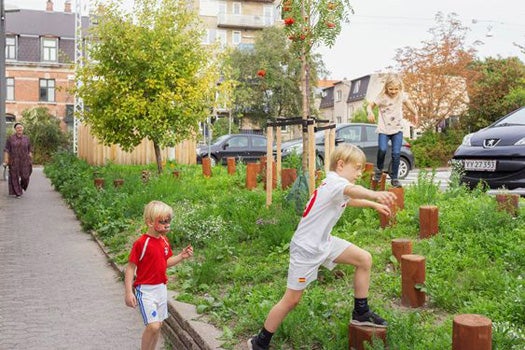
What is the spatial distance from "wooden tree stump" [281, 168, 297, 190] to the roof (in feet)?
146

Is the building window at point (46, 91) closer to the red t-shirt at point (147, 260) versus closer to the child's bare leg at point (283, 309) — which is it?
the red t-shirt at point (147, 260)

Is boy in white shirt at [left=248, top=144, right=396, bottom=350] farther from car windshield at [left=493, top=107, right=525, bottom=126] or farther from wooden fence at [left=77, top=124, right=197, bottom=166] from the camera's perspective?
wooden fence at [left=77, top=124, right=197, bottom=166]

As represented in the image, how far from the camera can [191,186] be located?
11828 millimetres

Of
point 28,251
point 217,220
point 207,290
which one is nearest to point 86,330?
point 207,290

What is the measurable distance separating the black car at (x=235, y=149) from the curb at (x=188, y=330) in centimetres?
1787

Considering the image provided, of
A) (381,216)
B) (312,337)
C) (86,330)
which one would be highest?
(381,216)

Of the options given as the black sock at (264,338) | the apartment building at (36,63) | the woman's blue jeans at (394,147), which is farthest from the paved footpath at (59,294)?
the apartment building at (36,63)

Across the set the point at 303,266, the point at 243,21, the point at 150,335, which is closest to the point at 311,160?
the point at 303,266

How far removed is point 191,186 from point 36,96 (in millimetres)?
43070

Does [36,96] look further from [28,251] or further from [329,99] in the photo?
[28,251]

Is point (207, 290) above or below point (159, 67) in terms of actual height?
below

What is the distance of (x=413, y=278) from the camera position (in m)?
4.50

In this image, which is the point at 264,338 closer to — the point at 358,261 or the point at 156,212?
the point at 358,261

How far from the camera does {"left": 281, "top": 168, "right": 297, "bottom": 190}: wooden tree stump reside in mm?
9597
